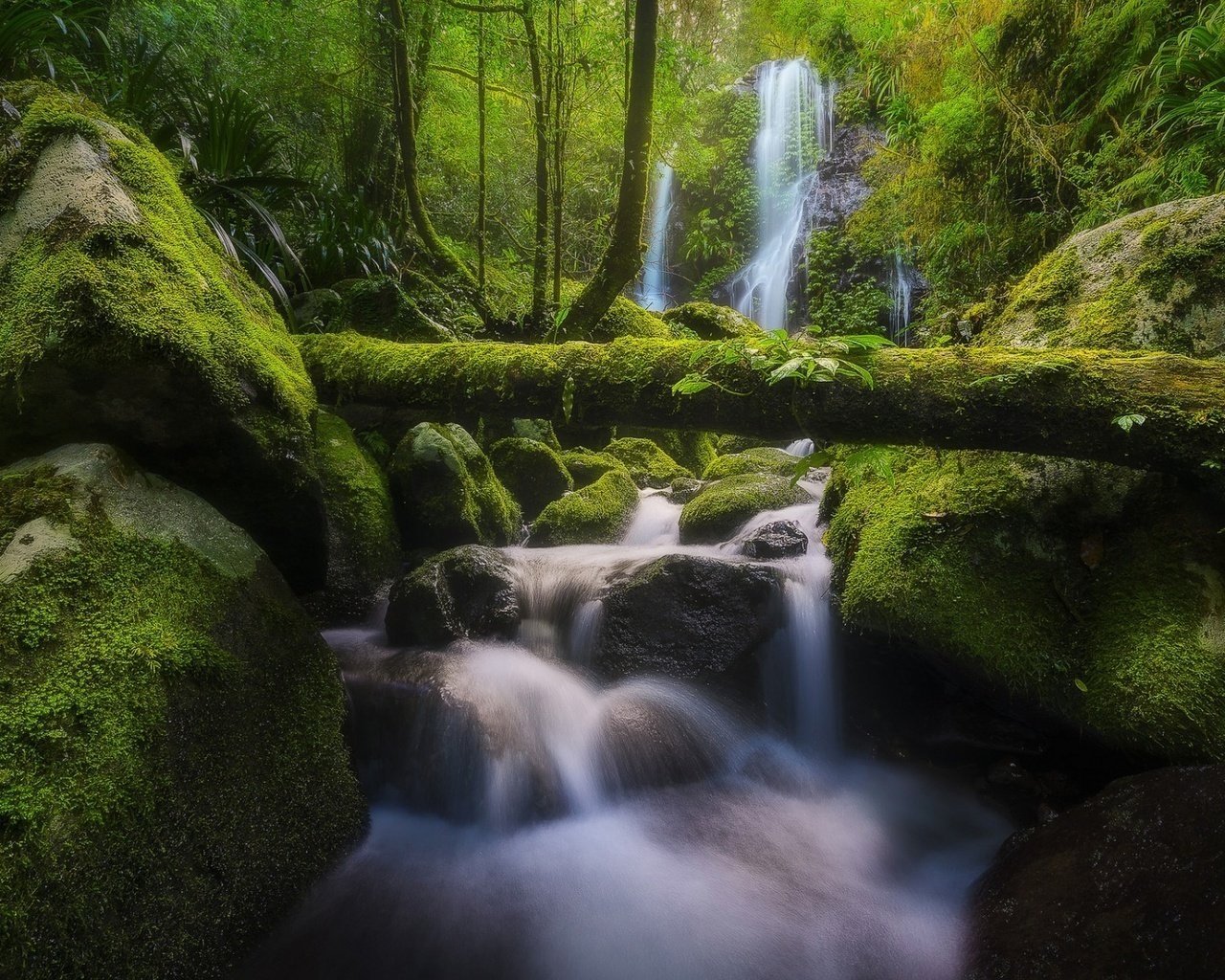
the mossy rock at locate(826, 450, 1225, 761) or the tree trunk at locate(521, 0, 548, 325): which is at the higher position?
the tree trunk at locate(521, 0, 548, 325)

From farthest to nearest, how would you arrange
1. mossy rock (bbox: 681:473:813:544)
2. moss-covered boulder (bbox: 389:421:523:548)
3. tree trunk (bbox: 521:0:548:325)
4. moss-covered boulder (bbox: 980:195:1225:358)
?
mossy rock (bbox: 681:473:813:544)
tree trunk (bbox: 521:0:548:325)
moss-covered boulder (bbox: 389:421:523:548)
moss-covered boulder (bbox: 980:195:1225:358)

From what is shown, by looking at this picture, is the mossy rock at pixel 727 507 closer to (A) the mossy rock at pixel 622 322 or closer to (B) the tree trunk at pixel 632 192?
(B) the tree trunk at pixel 632 192

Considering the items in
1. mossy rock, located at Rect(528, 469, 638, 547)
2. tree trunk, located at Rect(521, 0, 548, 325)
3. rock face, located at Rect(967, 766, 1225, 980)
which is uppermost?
tree trunk, located at Rect(521, 0, 548, 325)

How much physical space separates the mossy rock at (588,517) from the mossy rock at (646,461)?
1.26 meters

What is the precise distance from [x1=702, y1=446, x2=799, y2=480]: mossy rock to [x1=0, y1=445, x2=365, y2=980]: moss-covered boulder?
16.8 feet

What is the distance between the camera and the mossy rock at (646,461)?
7441 millimetres

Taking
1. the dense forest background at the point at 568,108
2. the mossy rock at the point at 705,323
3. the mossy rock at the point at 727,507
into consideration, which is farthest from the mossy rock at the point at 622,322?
the mossy rock at the point at 727,507

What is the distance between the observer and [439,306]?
620cm

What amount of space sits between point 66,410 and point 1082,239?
5108 mm

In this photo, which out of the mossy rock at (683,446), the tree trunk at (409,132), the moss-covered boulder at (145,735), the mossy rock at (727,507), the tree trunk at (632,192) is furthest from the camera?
the mossy rock at (683,446)

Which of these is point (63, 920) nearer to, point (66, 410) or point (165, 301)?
point (66, 410)

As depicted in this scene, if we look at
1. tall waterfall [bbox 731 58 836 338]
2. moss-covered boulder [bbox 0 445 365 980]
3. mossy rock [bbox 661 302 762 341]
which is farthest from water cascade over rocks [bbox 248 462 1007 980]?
tall waterfall [bbox 731 58 836 338]

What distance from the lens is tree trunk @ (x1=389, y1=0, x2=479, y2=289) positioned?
5.71 metres

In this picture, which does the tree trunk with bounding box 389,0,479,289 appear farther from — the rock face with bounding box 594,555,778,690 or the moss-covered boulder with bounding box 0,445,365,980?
the moss-covered boulder with bounding box 0,445,365,980
